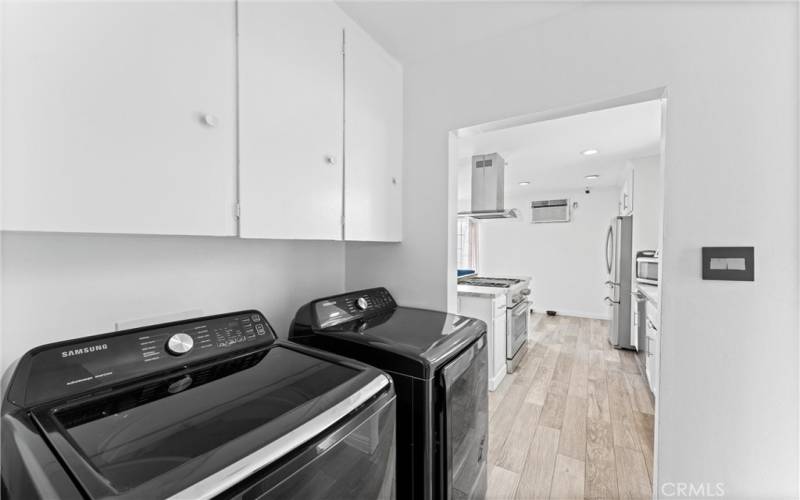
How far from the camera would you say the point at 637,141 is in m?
3.06

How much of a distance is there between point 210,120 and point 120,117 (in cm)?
21

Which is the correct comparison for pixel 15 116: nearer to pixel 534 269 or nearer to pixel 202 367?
pixel 202 367

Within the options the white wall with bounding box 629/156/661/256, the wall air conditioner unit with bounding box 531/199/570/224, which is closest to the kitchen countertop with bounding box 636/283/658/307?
the white wall with bounding box 629/156/661/256

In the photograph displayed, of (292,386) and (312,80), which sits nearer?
(292,386)

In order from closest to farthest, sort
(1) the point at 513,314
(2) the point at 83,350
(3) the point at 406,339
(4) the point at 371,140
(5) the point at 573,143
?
1. (2) the point at 83,350
2. (3) the point at 406,339
3. (4) the point at 371,140
4. (5) the point at 573,143
5. (1) the point at 513,314

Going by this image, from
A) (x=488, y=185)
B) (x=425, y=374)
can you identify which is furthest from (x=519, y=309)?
(x=425, y=374)

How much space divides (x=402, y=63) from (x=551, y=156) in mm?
2540

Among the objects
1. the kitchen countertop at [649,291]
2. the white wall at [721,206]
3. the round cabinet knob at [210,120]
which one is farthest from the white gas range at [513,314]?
the round cabinet knob at [210,120]

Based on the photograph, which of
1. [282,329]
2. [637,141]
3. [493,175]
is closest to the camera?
[282,329]

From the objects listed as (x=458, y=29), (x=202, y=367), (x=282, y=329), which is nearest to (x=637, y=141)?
Result: (x=458, y=29)

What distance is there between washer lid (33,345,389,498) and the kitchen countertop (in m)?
2.85

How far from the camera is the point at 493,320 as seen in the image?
2.97 meters

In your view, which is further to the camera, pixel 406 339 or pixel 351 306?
pixel 351 306

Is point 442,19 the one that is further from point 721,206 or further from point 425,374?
point 425,374
